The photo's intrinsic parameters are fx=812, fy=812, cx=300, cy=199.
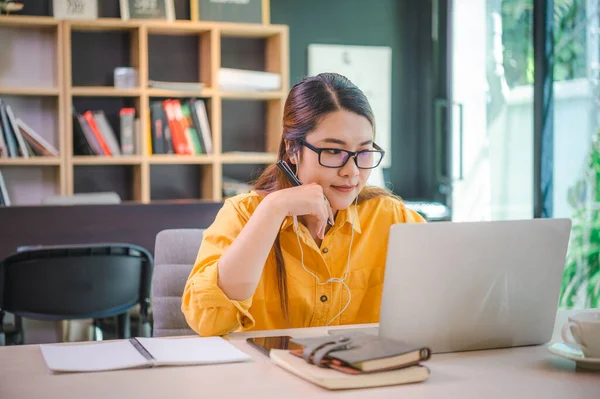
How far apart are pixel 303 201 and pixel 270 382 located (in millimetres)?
550

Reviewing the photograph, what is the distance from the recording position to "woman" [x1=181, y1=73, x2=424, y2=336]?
5.51ft

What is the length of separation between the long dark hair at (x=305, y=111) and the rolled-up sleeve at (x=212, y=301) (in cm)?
14

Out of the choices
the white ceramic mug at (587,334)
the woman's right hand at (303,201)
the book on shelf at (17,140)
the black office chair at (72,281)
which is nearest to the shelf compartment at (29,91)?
the book on shelf at (17,140)

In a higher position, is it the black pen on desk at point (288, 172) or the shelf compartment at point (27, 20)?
the shelf compartment at point (27, 20)

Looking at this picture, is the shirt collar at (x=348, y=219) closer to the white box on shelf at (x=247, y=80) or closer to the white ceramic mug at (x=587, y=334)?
the white ceramic mug at (x=587, y=334)

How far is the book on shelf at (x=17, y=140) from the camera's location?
Answer: 4324 mm

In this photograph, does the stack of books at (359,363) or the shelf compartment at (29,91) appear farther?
the shelf compartment at (29,91)

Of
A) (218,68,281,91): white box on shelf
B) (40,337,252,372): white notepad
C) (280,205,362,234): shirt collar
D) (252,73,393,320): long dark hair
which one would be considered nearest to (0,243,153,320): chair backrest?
(252,73,393,320): long dark hair

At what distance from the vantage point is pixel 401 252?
1304mm

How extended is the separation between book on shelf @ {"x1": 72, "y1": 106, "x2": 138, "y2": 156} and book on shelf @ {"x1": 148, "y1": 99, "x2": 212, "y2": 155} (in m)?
0.12

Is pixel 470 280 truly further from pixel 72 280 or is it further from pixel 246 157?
pixel 246 157

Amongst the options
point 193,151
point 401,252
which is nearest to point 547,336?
point 401,252

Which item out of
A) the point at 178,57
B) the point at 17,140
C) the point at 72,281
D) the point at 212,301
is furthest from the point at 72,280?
the point at 178,57

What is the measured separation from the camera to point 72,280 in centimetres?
294
